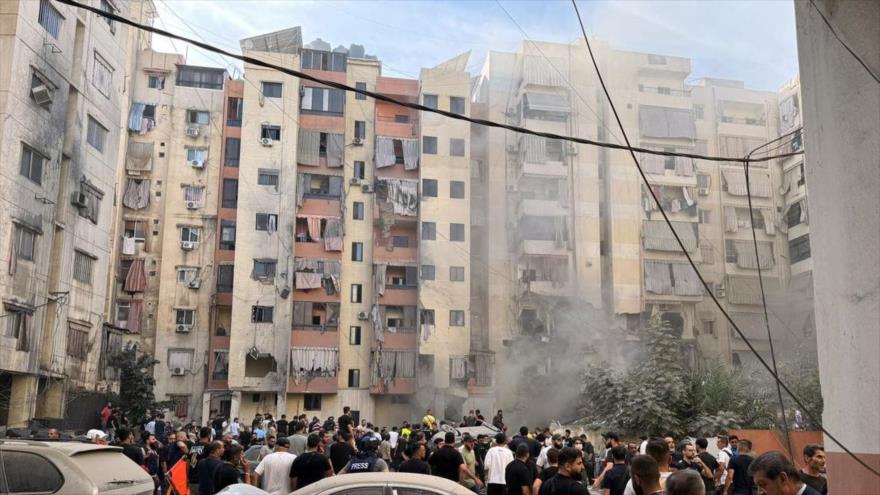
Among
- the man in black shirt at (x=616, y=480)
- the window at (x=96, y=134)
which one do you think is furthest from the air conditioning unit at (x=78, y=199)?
the man in black shirt at (x=616, y=480)

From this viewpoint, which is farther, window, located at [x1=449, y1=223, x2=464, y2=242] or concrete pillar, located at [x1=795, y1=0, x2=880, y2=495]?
window, located at [x1=449, y1=223, x2=464, y2=242]

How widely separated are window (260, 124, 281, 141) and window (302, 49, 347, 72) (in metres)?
4.52

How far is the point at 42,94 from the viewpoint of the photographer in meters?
28.0

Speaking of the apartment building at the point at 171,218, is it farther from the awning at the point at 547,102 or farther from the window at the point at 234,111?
the awning at the point at 547,102

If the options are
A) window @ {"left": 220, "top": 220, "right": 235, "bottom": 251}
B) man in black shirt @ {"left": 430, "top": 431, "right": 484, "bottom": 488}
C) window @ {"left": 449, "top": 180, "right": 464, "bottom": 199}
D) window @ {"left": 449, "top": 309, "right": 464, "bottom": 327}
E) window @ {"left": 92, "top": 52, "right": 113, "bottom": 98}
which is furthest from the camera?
window @ {"left": 449, "top": 180, "right": 464, "bottom": 199}

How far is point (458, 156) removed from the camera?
47938 millimetres

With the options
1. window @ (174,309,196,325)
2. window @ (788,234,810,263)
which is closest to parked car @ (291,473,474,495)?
window @ (174,309,196,325)

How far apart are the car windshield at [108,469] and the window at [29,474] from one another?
0.78ft

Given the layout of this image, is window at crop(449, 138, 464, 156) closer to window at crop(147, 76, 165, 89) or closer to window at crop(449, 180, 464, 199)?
window at crop(449, 180, 464, 199)

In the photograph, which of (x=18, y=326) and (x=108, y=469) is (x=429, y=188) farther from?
(x=108, y=469)

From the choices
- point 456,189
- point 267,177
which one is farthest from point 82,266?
point 456,189

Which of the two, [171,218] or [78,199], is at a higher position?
[171,218]

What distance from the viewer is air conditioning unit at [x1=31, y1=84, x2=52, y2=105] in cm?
2764

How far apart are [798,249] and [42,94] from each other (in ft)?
Result: 144
